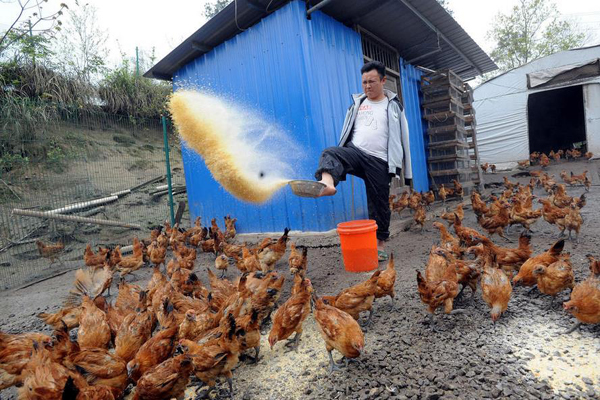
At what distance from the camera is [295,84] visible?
6258 millimetres

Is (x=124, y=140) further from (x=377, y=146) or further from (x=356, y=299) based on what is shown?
(x=356, y=299)

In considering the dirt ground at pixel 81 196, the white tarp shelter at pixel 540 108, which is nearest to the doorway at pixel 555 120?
the white tarp shelter at pixel 540 108

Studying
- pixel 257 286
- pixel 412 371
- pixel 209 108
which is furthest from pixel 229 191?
pixel 412 371

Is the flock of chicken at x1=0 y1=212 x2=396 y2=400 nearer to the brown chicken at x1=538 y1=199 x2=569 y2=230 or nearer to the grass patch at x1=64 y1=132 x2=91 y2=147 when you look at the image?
the brown chicken at x1=538 y1=199 x2=569 y2=230

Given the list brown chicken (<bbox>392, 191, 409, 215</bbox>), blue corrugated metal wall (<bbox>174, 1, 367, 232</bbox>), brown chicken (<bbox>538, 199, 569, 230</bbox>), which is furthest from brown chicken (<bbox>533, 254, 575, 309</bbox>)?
brown chicken (<bbox>392, 191, 409, 215</bbox>)

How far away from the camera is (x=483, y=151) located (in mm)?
17953

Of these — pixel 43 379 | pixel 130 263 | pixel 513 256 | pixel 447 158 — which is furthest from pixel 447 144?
pixel 43 379

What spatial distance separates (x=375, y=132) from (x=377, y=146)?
0.71ft

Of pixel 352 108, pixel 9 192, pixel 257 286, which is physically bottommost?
pixel 257 286

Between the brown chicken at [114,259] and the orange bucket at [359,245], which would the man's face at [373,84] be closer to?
the orange bucket at [359,245]

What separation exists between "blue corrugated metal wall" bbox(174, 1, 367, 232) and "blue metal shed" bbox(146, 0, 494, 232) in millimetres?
18

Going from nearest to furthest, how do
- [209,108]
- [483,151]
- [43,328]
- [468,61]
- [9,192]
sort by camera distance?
[43,328] → [9,192] → [209,108] → [468,61] → [483,151]

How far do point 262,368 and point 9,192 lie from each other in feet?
26.1

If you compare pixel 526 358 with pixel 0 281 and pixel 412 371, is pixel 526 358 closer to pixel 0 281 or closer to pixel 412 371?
pixel 412 371
